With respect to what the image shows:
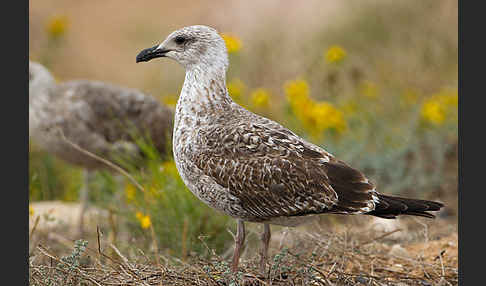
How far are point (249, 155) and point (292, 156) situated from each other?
A: 0.82ft

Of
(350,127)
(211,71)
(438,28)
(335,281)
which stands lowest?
(335,281)

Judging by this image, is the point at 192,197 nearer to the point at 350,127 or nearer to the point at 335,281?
the point at 335,281

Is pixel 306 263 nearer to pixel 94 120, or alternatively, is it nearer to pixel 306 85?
pixel 306 85

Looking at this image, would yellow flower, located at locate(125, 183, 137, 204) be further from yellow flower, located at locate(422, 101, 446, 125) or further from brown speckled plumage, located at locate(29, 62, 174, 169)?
yellow flower, located at locate(422, 101, 446, 125)

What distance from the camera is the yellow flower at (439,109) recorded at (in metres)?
6.94

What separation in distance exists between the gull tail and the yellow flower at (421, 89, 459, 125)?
132 inches

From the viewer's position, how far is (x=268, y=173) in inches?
148

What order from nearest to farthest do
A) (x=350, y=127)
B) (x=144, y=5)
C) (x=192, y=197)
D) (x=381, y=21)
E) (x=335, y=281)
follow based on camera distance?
(x=335, y=281) < (x=192, y=197) < (x=350, y=127) < (x=381, y=21) < (x=144, y=5)

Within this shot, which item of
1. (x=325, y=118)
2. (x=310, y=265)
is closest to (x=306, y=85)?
(x=325, y=118)

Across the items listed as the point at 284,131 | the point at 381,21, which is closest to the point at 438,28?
the point at 381,21

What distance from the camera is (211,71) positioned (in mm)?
4141

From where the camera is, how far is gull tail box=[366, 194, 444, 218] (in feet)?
12.2

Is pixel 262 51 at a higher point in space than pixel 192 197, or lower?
higher

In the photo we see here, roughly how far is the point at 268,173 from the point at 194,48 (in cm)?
96
